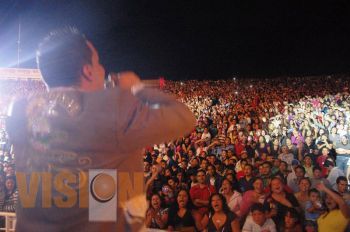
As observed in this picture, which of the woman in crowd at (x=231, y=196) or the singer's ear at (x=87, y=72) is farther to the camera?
the woman in crowd at (x=231, y=196)

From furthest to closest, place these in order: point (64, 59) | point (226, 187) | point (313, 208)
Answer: point (226, 187), point (313, 208), point (64, 59)

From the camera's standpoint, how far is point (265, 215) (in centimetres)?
396

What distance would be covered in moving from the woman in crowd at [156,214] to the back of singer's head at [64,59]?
10.9 ft

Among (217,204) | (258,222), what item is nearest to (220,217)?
(217,204)

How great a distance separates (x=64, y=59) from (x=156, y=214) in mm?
3444

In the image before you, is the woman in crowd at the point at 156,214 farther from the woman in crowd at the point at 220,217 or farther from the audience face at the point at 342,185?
the audience face at the point at 342,185

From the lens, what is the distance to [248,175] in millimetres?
5242

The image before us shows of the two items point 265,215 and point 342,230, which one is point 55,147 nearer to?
point 265,215

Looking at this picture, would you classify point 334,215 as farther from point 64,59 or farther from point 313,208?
point 64,59

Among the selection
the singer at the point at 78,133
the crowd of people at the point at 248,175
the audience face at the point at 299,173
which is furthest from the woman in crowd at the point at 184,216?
the singer at the point at 78,133

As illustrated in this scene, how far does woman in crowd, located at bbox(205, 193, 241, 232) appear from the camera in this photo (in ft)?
13.3

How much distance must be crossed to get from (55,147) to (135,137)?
24 centimetres

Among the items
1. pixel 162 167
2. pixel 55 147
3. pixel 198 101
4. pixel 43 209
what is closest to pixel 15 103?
pixel 55 147

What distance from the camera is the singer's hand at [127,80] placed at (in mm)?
1194
